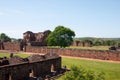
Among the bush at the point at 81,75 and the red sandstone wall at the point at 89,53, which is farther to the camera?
the red sandstone wall at the point at 89,53

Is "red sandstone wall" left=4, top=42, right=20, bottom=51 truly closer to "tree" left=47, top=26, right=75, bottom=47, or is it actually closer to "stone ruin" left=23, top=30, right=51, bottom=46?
"tree" left=47, top=26, right=75, bottom=47

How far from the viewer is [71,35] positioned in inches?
2606

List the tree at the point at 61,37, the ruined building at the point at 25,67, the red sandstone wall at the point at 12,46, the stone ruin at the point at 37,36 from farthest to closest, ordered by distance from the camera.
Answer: the stone ruin at the point at 37,36
the red sandstone wall at the point at 12,46
the tree at the point at 61,37
the ruined building at the point at 25,67

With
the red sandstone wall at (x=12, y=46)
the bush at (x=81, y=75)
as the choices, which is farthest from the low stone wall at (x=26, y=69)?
the red sandstone wall at (x=12, y=46)

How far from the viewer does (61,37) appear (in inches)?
2522

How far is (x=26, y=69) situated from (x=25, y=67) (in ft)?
1.16

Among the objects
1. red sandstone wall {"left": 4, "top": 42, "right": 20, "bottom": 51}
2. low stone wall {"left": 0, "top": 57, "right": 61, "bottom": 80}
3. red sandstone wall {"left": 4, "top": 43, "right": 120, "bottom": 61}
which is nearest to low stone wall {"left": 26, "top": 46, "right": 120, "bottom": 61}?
red sandstone wall {"left": 4, "top": 43, "right": 120, "bottom": 61}

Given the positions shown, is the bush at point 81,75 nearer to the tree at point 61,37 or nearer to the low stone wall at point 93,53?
the low stone wall at point 93,53

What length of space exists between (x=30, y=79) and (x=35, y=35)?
214 ft

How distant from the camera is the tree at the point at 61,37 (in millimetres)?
63844

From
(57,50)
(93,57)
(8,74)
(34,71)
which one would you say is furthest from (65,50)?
(8,74)

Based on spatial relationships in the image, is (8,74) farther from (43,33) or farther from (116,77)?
(43,33)

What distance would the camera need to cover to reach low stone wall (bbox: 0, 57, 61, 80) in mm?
22859

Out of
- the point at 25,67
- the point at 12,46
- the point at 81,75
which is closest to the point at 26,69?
the point at 25,67
